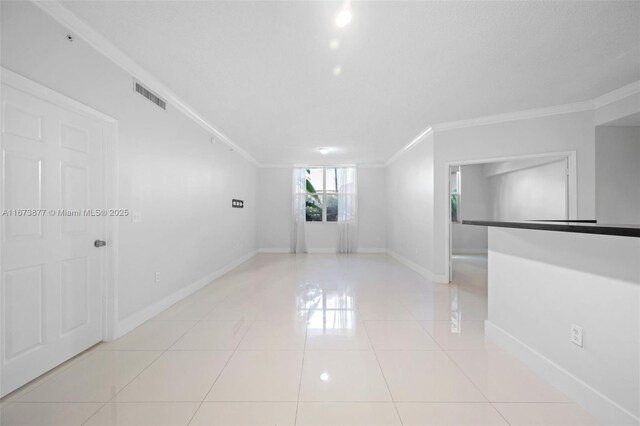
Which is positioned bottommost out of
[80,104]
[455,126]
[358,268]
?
[358,268]

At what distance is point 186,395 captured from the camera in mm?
1755

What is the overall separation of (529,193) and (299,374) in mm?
7656

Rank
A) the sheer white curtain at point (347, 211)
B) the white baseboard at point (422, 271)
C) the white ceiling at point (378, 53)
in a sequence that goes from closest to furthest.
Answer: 1. the white ceiling at point (378, 53)
2. the white baseboard at point (422, 271)
3. the sheer white curtain at point (347, 211)

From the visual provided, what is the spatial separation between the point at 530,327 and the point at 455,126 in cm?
342

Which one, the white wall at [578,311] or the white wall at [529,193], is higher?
the white wall at [529,193]

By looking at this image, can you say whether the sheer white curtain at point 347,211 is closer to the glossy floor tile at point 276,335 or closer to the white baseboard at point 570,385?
the glossy floor tile at point 276,335

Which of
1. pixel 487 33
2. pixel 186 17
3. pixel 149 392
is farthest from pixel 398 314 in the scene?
pixel 186 17

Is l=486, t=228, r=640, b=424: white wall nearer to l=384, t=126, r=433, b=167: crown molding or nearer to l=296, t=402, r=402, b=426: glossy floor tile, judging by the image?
l=296, t=402, r=402, b=426: glossy floor tile

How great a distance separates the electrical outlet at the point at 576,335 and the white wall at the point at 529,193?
4.73 m

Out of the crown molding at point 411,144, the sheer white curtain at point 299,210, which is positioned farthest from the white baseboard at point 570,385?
the sheer white curtain at point 299,210

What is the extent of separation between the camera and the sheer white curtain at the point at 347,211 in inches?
316

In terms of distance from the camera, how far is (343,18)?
2092mm

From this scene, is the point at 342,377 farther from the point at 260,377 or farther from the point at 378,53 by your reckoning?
the point at 378,53

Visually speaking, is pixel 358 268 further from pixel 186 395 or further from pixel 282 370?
pixel 186 395
